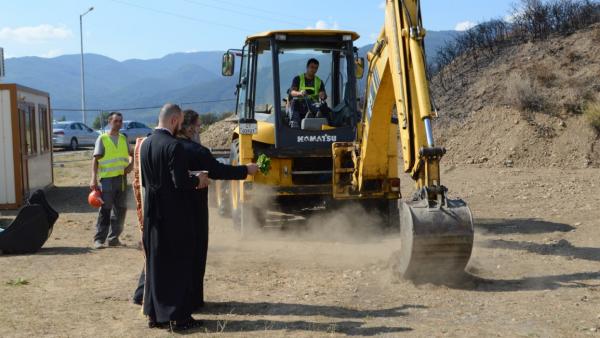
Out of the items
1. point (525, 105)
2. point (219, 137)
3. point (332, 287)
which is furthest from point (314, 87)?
point (219, 137)

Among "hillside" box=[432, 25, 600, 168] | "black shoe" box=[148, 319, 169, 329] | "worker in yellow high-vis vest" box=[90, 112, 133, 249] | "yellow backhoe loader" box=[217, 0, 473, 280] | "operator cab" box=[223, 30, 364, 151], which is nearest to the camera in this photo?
"black shoe" box=[148, 319, 169, 329]

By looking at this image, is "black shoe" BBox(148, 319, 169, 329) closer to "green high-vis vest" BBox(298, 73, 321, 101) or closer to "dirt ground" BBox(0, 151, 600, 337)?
"dirt ground" BBox(0, 151, 600, 337)

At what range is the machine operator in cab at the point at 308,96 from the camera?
392 inches

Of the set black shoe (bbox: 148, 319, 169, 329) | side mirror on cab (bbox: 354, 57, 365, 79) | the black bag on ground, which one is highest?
side mirror on cab (bbox: 354, 57, 365, 79)

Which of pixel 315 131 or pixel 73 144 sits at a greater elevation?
pixel 73 144

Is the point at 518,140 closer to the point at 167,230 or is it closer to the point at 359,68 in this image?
the point at 359,68

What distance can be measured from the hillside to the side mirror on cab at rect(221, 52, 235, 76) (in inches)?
388

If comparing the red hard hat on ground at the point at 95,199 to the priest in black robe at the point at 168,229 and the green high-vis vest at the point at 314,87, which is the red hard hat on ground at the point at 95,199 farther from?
the priest in black robe at the point at 168,229

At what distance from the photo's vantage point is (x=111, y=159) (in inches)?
371

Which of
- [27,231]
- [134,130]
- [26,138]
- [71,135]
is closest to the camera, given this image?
[27,231]

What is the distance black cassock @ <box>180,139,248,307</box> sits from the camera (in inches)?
229

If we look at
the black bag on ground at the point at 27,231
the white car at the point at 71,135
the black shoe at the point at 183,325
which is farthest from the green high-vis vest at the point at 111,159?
the white car at the point at 71,135

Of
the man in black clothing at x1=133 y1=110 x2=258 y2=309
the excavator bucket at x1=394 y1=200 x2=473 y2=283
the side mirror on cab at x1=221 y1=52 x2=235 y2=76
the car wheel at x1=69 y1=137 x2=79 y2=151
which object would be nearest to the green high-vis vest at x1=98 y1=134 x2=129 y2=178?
the side mirror on cab at x1=221 y1=52 x2=235 y2=76

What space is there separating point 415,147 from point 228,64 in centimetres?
431
